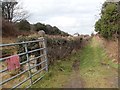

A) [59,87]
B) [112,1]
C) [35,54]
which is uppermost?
[112,1]

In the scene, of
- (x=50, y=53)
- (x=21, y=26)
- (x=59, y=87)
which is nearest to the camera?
(x=59, y=87)

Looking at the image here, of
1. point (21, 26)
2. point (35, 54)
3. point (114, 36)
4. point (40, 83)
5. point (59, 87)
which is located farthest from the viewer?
point (21, 26)

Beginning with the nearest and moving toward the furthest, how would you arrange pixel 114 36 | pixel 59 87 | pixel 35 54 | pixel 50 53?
pixel 59 87, pixel 35 54, pixel 50 53, pixel 114 36

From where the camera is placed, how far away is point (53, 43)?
562 inches

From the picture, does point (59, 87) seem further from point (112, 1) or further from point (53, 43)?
point (112, 1)

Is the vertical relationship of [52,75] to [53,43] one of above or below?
below

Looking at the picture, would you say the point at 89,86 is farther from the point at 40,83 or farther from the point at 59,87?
the point at 40,83

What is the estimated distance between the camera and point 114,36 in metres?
16.6

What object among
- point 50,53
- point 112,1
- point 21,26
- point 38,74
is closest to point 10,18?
point 21,26

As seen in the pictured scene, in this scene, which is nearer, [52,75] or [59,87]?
[59,87]

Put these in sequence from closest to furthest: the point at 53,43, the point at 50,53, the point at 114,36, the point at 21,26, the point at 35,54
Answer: the point at 35,54
the point at 50,53
the point at 53,43
the point at 114,36
the point at 21,26

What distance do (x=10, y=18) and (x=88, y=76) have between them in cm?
3467

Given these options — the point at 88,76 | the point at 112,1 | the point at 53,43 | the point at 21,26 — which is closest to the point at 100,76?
the point at 88,76

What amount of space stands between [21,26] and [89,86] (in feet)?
111
